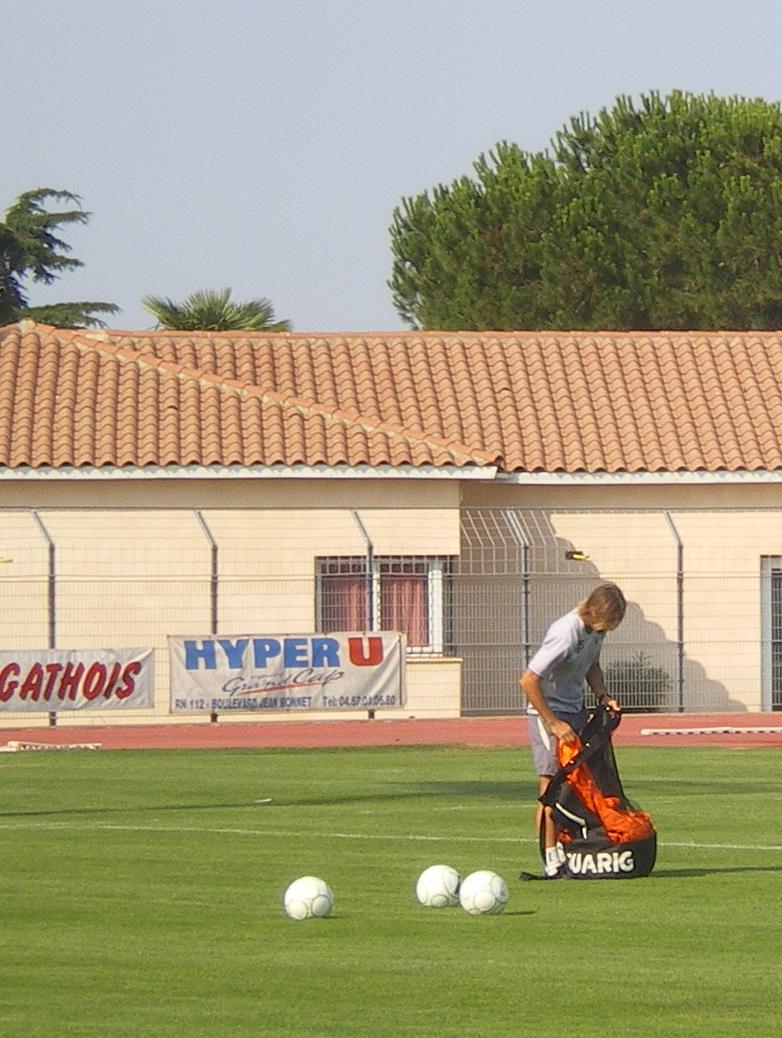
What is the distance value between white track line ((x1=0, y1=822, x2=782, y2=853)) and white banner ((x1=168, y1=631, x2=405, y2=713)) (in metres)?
13.4

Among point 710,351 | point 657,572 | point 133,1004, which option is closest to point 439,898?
point 133,1004

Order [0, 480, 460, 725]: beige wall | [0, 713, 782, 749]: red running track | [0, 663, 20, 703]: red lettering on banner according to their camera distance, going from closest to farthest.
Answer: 1. [0, 713, 782, 749]: red running track
2. [0, 663, 20, 703]: red lettering on banner
3. [0, 480, 460, 725]: beige wall

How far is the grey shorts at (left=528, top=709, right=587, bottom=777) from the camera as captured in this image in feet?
40.2

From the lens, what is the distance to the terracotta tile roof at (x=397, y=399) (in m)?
33.3

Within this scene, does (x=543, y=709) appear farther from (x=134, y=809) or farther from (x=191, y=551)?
(x=191, y=551)

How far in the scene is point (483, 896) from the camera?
1052 centimetres

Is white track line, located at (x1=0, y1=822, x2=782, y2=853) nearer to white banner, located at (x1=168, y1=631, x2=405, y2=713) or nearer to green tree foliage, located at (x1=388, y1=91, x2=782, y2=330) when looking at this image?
white banner, located at (x1=168, y1=631, x2=405, y2=713)

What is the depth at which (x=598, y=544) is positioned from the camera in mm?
33750

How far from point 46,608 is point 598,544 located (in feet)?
27.7

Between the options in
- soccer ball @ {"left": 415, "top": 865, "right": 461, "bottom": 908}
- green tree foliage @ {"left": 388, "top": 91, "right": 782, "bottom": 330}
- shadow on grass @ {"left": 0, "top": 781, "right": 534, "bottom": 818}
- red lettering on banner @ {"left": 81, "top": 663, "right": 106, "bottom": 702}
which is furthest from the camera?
green tree foliage @ {"left": 388, "top": 91, "right": 782, "bottom": 330}

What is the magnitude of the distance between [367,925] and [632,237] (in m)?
46.0

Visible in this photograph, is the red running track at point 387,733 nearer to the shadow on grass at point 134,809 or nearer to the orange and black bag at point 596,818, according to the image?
the shadow on grass at point 134,809

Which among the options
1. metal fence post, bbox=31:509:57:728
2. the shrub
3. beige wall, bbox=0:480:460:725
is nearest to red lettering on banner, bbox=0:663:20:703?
metal fence post, bbox=31:509:57:728

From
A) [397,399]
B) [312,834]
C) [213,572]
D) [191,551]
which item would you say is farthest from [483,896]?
[397,399]
